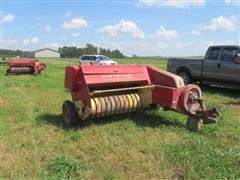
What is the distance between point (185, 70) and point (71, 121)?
27.8 feet

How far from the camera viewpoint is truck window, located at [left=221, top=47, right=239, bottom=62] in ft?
43.1

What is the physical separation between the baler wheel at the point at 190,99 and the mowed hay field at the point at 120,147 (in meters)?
0.41

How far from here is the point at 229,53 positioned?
13.3m

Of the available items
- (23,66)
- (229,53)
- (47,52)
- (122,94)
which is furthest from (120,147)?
(47,52)

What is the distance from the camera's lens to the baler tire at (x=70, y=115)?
7578mm

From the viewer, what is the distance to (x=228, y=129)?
741 cm

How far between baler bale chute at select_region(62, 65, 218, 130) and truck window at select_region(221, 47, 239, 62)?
5.85m

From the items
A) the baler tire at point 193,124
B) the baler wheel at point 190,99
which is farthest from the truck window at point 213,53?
the baler tire at point 193,124

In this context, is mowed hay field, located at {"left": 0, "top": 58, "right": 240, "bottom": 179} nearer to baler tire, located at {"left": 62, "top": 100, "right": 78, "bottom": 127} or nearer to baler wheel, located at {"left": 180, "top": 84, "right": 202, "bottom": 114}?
baler tire, located at {"left": 62, "top": 100, "right": 78, "bottom": 127}

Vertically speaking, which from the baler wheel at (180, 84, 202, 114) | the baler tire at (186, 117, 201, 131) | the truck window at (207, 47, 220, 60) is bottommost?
the baler tire at (186, 117, 201, 131)

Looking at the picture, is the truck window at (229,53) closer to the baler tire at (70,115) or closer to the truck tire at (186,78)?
the truck tire at (186,78)

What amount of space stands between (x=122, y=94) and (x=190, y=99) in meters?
1.51

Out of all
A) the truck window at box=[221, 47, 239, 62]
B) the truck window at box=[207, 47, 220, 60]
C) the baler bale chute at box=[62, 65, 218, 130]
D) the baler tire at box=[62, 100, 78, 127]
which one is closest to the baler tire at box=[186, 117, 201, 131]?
the baler bale chute at box=[62, 65, 218, 130]

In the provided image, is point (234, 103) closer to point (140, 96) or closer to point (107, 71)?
point (140, 96)
